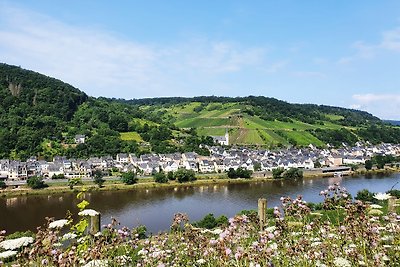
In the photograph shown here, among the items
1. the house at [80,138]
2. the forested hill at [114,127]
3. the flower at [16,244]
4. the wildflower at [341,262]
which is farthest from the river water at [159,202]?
the house at [80,138]

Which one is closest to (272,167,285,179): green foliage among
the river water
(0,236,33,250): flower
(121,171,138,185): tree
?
the river water

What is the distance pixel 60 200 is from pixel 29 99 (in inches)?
2177

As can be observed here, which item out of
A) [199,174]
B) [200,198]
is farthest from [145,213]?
[199,174]

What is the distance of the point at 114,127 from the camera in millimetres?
78688

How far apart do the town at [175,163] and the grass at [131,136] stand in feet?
38.7

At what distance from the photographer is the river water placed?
94.5 feet

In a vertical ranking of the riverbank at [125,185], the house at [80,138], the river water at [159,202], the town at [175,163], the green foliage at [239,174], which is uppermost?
the house at [80,138]

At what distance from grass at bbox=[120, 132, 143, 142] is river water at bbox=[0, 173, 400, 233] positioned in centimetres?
3253

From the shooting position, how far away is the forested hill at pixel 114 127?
6462 centimetres

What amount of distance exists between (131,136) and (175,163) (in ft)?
75.7

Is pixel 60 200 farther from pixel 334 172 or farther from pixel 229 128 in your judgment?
pixel 229 128

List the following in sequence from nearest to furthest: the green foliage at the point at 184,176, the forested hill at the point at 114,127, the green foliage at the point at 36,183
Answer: the green foliage at the point at 36,183 < the green foliage at the point at 184,176 < the forested hill at the point at 114,127

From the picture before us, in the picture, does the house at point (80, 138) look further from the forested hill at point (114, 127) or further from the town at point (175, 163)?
the town at point (175, 163)

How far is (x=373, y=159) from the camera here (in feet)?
216
